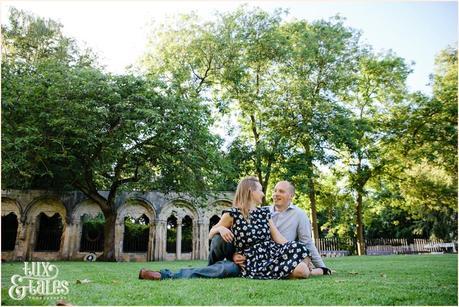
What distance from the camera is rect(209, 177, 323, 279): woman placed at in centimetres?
546

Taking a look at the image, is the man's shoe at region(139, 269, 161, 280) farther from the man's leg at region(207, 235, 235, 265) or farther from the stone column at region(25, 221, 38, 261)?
the stone column at region(25, 221, 38, 261)

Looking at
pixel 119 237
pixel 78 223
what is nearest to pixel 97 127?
pixel 78 223

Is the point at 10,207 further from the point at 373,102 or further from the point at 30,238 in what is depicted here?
the point at 373,102

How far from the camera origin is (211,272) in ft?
18.8

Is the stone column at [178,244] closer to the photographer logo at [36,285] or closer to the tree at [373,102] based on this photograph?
the tree at [373,102]

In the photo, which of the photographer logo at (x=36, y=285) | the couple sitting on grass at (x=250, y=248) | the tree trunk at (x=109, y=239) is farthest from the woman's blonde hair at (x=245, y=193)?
the tree trunk at (x=109, y=239)

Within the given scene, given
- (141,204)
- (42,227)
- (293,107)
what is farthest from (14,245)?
(293,107)

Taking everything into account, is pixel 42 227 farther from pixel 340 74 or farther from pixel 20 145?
pixel 340 74

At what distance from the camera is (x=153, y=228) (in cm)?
2189

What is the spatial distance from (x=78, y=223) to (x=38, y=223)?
2145 mm

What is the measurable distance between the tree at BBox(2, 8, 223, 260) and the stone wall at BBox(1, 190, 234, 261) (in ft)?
12.5

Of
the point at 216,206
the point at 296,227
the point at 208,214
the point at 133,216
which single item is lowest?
the point at 296,227

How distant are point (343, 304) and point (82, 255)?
19.3 m

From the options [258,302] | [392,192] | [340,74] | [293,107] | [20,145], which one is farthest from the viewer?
[392,192]
